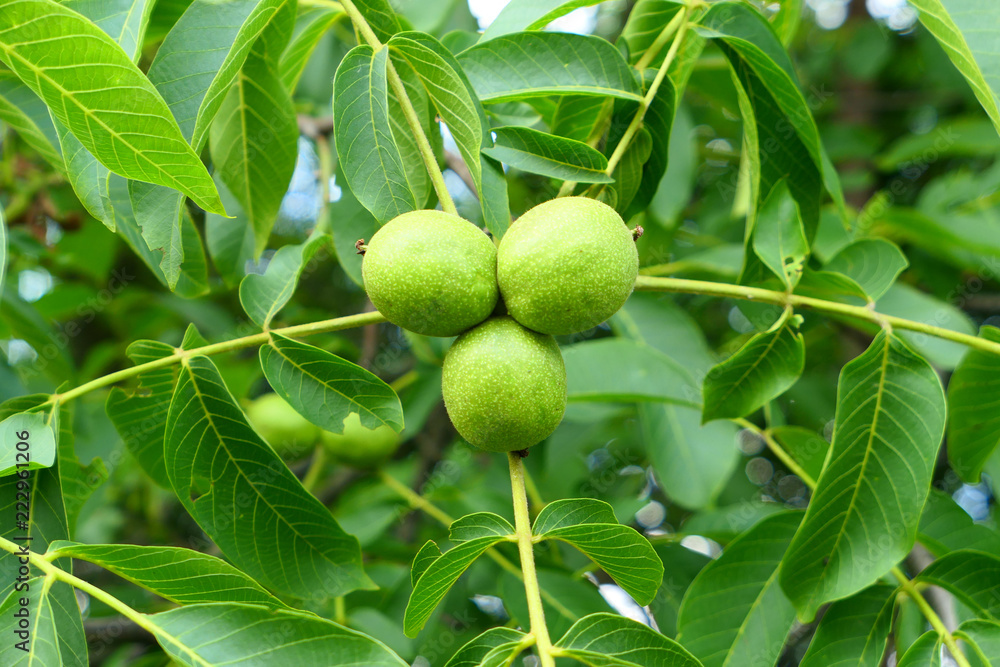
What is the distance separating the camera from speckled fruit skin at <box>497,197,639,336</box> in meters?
1.10

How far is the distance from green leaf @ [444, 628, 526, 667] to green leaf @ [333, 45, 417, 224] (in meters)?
0.62

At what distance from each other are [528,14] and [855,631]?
3.79 ft

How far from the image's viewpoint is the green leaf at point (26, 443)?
1077mm

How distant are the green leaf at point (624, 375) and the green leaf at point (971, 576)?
1.84ft

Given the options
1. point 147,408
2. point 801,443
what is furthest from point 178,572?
point 801,443

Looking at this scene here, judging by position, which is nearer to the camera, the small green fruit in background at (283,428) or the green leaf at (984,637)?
the green leaf at (984,637)

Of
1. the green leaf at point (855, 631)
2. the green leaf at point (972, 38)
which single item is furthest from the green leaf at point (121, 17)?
the green leaf at point (855, 631)

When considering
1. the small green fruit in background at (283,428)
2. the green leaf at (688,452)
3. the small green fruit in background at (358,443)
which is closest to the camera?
the green leaf at (688,452)

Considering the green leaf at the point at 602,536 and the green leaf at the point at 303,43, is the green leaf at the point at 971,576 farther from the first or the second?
the green leaf at the point at 303,43

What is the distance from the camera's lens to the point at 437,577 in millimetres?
1065

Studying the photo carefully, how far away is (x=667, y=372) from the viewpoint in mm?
1793

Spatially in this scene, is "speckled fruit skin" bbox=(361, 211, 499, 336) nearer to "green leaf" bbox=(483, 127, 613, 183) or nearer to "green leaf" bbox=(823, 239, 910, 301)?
"green leaf" bbox=(483, 127, 613, 183)

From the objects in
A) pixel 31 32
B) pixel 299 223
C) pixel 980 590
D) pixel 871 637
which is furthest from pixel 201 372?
pixel 299 223

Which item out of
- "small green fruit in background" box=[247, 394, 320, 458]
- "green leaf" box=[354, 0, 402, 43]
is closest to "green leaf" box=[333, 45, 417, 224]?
"green leaf" box=[354, 0, 402, 43]
